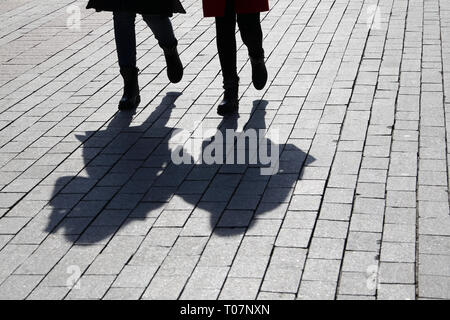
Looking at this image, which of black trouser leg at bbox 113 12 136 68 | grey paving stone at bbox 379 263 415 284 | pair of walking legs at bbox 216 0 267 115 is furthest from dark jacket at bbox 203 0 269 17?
grey paving stone at bbox 379 263 415 284

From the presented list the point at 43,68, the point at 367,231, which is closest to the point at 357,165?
the point at 367,231

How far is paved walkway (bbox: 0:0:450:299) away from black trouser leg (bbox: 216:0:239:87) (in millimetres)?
311

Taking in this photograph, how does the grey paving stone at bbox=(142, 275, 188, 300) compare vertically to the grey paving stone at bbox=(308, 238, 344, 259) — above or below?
above

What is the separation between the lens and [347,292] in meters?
4.38

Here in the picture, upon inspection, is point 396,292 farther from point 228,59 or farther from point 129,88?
point 129,88

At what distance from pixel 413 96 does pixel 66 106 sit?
3003 millimetres

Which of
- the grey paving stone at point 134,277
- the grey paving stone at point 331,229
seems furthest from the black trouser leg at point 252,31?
the grey paving stone at point 134,277

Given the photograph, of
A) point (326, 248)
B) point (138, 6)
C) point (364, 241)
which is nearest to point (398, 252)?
point (364, 241)

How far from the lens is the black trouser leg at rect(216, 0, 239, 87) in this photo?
708 cm

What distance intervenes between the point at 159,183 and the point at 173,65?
2113mm

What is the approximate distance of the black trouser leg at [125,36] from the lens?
7.25m

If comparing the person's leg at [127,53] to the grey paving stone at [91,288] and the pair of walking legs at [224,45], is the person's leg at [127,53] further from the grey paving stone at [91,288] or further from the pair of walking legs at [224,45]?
the grey paving stone at [91,288]

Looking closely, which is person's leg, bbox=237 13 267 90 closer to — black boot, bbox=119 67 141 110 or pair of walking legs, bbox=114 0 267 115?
pair of walking legs, bbox=114 0 267 115

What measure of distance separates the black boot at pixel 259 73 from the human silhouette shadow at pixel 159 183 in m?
0.60
